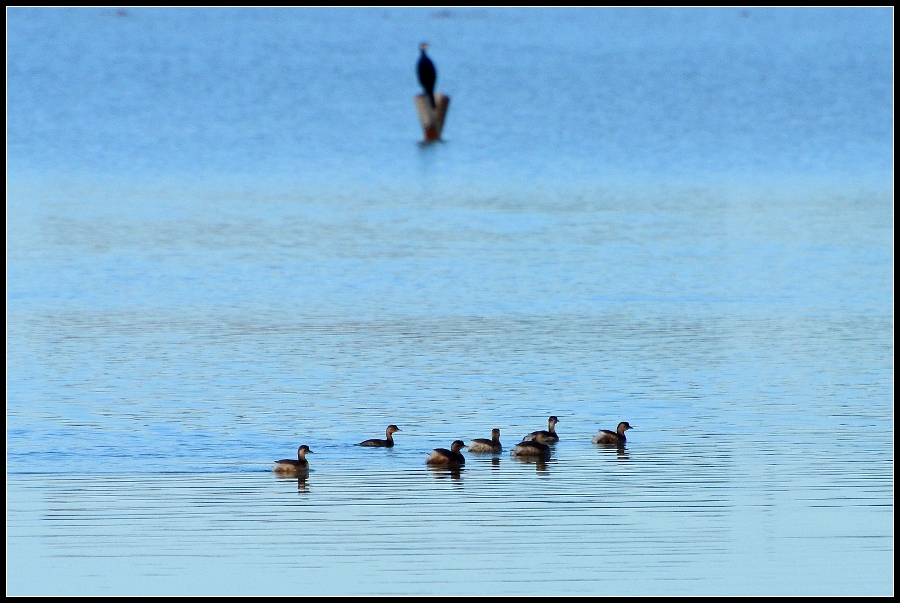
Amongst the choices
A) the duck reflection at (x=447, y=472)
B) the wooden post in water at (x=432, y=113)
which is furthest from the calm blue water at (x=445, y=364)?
the wooden post in water at (x=432, y=113)

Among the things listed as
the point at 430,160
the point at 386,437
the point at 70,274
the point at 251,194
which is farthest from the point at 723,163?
the point at 386,437

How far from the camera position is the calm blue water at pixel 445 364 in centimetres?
1070

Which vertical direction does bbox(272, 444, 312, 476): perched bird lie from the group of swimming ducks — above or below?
below

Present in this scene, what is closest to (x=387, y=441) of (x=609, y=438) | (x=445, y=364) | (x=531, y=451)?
(x=531, y=451)

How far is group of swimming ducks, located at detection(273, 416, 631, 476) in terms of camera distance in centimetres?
1245

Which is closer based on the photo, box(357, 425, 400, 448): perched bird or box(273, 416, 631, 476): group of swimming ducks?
box(273, 416, 631, 476): group of swimming ducks

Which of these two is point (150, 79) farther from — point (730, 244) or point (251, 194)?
point (730, 244)

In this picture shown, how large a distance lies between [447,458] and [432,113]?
107 ft

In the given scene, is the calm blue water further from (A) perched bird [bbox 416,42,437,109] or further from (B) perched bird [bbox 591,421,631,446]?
(A) perched bird [bbox 416,42,437,109]

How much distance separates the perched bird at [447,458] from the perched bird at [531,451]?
0.43 m

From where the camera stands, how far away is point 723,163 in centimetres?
4212

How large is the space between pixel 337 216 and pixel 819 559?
19.1 meters

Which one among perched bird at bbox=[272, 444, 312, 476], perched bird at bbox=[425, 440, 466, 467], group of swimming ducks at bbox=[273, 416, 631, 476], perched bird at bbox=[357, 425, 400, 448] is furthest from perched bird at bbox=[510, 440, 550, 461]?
perched bird at bbox=[272, 444, 312, 476]

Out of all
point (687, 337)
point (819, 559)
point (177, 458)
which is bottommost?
point (819, 559)
